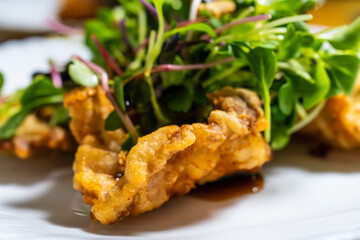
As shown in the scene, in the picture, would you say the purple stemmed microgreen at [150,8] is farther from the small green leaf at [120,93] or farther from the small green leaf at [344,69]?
the small green leaf at [344,69]

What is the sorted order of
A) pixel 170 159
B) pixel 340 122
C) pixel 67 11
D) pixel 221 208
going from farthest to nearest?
pixel 67 11
pixel 340 122
pixel 221 208
pixel 170 159

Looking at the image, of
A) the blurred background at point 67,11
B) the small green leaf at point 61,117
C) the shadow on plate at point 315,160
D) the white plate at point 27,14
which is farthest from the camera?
the blurred background at point 67,11

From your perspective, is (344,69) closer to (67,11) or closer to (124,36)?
(124,36)

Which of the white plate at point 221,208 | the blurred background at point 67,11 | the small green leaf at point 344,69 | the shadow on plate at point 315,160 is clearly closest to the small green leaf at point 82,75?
the white plate at point 221,208

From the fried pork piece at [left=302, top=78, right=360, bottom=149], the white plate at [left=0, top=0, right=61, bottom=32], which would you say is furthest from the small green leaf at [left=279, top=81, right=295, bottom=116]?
the white plate at [left=0, top=0, right=61, bottom=32]

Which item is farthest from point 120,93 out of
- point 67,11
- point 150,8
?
point 67,11

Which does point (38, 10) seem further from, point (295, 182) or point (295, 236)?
point (295, 236)
